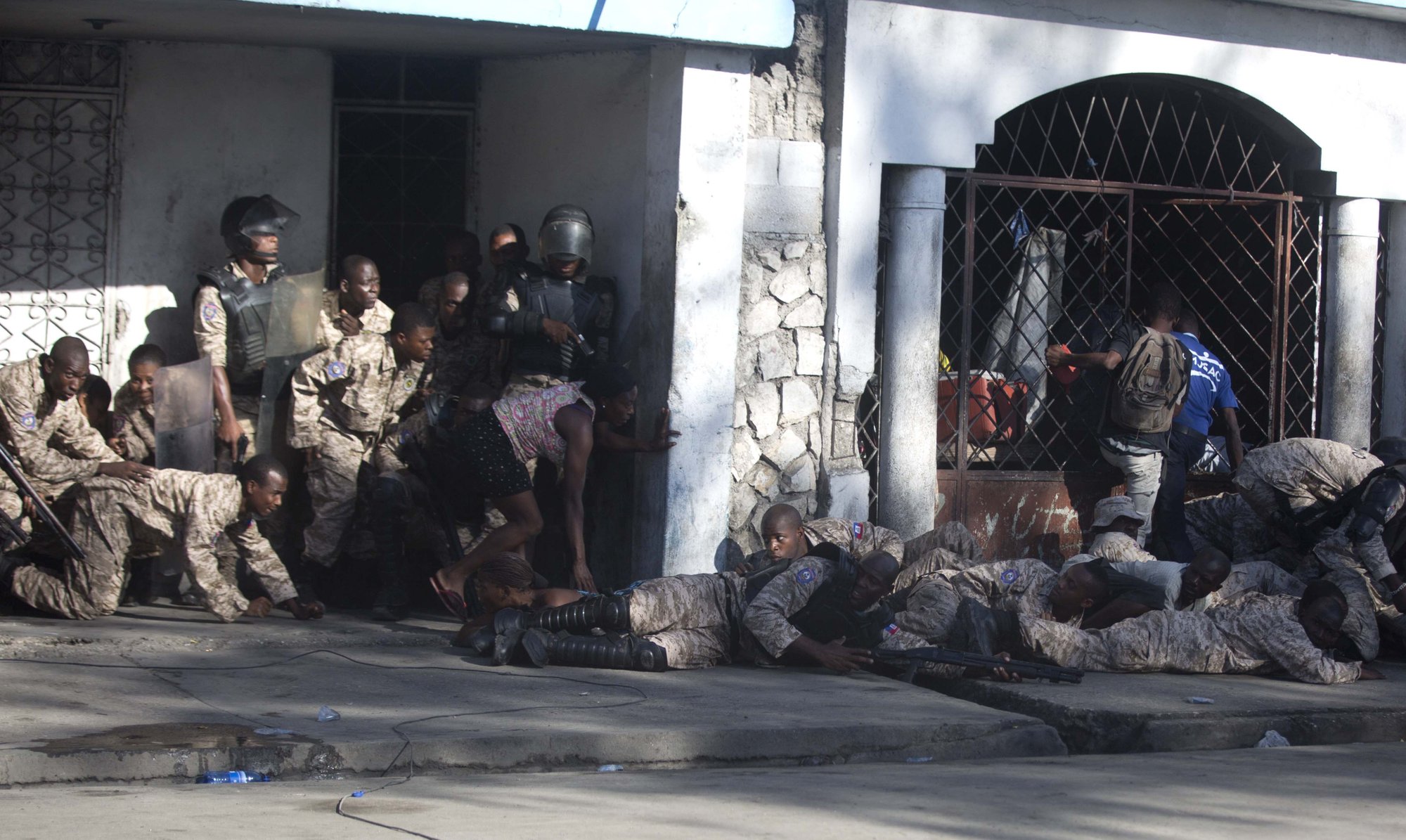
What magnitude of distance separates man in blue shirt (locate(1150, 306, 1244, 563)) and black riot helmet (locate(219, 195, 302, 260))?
475 cm

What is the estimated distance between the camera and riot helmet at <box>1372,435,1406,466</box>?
7.71 metres

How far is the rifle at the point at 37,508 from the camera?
624 cm

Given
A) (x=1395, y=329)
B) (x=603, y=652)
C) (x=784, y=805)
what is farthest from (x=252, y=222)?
(x=1395, y=329)

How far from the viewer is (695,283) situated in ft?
22.6

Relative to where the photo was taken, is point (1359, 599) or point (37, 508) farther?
point (1359, 599)

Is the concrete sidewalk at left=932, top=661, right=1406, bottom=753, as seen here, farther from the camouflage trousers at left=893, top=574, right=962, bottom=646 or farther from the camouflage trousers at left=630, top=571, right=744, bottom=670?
the camouflage trousers at left=630, top=571, right=744, bottom=670

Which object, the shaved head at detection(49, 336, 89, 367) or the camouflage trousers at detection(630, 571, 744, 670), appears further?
the shaved head at detection(49, 336, 89, 367)

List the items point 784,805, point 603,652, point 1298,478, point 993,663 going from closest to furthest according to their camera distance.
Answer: point 784,805
point 993,663
point 603,652
point 1298,478


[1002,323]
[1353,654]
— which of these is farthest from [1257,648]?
[1002,323]

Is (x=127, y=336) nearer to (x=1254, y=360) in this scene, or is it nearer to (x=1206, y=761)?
(x=1206, y=761)

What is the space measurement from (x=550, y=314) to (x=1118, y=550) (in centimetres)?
298

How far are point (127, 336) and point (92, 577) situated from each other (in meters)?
1.54

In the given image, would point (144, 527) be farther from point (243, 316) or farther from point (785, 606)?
point (785, 606)

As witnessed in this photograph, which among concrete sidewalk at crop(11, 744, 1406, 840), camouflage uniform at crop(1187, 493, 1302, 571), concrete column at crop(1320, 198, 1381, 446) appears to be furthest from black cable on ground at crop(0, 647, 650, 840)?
concrete column at crop(1320, 198, 1381, 446)
